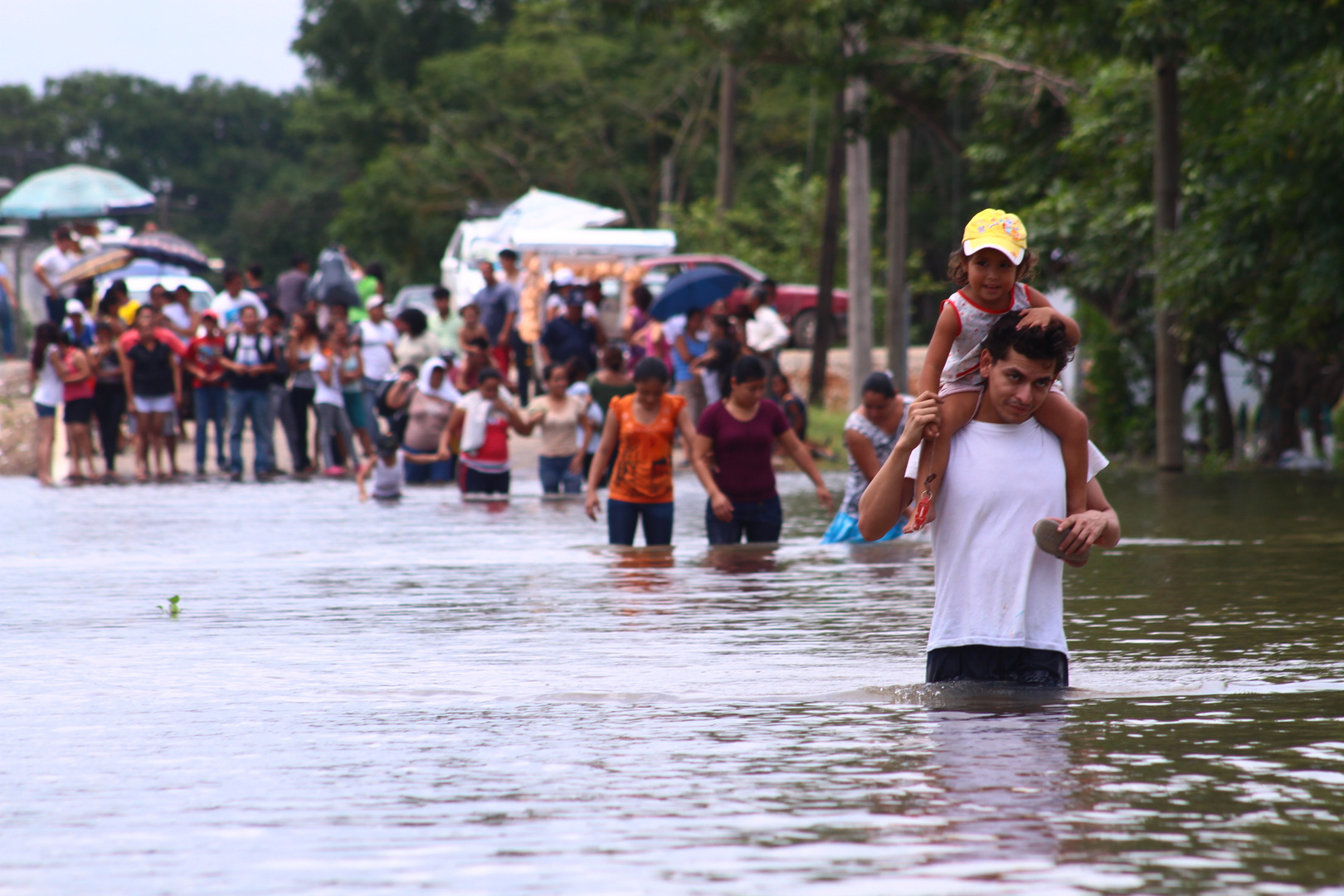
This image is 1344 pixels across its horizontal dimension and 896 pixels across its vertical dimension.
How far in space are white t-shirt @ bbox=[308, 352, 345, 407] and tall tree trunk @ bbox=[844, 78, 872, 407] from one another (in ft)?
28.8

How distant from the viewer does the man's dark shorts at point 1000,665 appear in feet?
20.0

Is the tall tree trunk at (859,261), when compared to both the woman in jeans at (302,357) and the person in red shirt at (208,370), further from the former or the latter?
the person in red shirt at (208,370)

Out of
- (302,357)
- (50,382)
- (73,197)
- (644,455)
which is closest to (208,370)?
(302,357)

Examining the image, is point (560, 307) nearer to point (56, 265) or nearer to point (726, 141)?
point (56, 265)

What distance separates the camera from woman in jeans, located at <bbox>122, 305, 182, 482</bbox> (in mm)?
22609

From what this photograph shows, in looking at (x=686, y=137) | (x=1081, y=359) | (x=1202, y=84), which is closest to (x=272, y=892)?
(x=1202, y=84)

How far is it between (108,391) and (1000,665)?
18.9 metres

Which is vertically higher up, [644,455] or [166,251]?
[166,251]

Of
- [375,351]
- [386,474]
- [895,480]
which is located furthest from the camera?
[375,351]

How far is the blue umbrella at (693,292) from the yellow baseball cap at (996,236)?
1871 cm

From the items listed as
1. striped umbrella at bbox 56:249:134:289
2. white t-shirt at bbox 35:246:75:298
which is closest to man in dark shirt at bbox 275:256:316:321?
striped umbrella at bbox 56:249:134:289

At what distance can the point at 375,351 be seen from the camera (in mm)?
24172

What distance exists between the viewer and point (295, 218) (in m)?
80.6

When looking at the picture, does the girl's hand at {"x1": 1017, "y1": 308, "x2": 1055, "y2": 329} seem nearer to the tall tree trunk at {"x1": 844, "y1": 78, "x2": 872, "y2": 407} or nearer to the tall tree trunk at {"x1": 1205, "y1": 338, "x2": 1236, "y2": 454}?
the tall tree trunk at {"x1": 1205, "y1": 338, "x2": 1236, "y2": 454}
